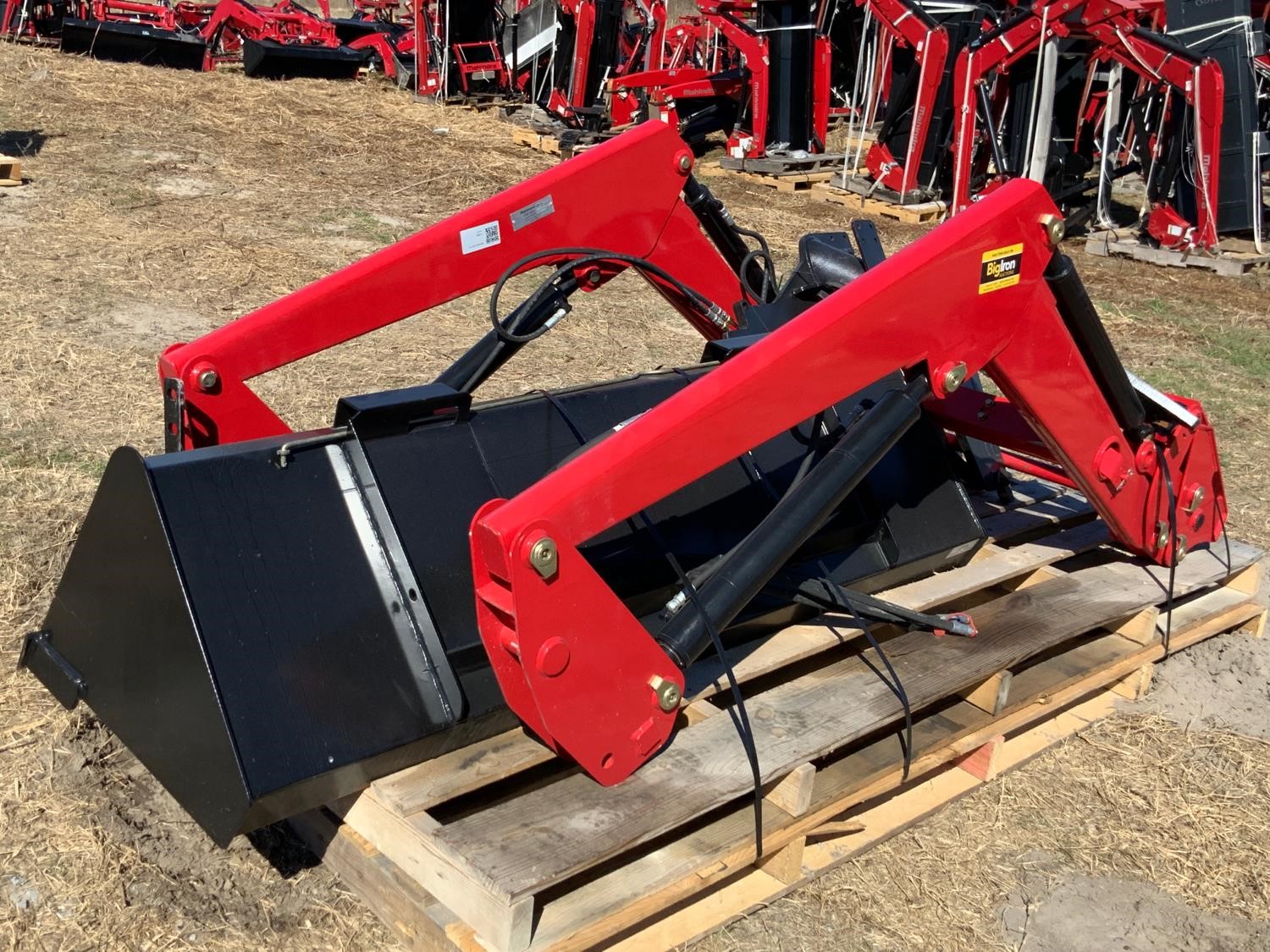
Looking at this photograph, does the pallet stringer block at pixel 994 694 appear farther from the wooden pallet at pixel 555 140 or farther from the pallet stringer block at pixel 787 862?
the wooden pallet at pixel 555 140

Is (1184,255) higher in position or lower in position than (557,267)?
lower

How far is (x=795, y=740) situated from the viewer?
9.60ft

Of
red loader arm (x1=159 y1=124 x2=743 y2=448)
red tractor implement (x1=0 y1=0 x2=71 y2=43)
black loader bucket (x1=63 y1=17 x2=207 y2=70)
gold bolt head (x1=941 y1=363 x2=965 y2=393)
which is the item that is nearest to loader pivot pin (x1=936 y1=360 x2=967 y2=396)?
gold bolt head (x1=941 y1=363 x2=965 y2=393)

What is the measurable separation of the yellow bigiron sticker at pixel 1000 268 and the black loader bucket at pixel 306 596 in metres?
0.92

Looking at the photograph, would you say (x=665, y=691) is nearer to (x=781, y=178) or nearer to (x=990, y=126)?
(x=990, y=126)

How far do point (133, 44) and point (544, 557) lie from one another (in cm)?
1372

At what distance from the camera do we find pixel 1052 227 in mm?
3080

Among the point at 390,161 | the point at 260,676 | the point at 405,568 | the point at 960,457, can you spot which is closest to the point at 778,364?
the point at 405,568

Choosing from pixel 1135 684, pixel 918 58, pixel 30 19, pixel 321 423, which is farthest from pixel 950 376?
pixel 30 19

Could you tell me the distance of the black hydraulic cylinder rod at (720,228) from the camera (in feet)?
13.1

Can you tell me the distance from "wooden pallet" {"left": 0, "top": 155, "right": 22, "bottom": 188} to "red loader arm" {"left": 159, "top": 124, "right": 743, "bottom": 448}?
264 inches

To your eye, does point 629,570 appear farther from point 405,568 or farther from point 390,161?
point 390,161

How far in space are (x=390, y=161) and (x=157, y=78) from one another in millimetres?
3791

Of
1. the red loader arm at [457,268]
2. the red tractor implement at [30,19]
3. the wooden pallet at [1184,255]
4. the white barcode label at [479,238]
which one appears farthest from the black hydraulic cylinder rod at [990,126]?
the red tractor implement at [30,19]
